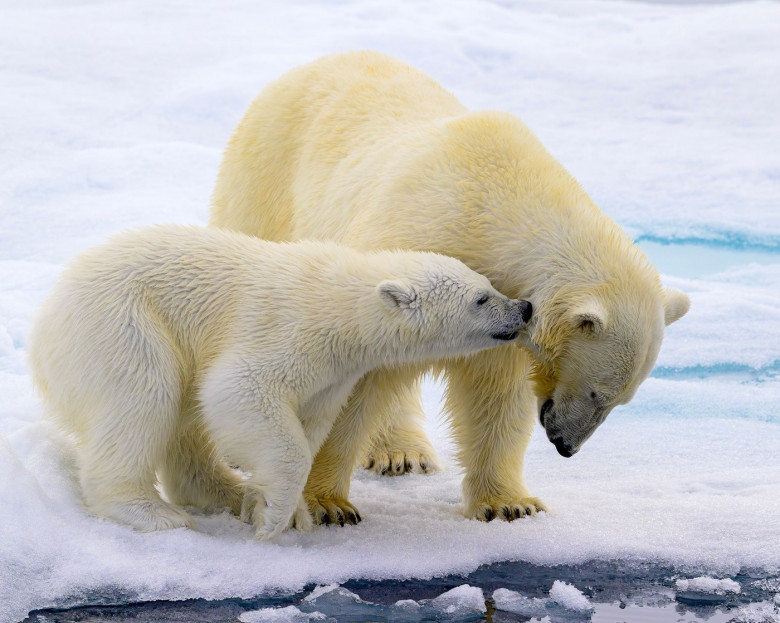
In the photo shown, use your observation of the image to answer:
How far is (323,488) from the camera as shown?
4316 millimetres

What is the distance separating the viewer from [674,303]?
3.99 m

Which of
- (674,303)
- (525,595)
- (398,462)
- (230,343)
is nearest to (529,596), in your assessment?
(525,595)

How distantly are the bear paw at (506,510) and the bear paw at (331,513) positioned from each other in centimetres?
50

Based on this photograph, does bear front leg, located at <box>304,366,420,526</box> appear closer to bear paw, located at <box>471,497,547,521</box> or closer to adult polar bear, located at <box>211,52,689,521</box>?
adult polar bear, located at <box>211,52,689,521</box>

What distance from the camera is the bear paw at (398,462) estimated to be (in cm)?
515

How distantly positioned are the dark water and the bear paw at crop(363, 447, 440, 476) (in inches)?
52.9

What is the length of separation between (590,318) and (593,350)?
17cm

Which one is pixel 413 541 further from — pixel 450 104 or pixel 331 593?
pixel 450 104

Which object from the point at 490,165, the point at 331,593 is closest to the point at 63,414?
the point at 331,593

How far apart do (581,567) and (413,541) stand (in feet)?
1.90

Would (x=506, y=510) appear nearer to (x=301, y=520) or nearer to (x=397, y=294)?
(x=301, y=520)

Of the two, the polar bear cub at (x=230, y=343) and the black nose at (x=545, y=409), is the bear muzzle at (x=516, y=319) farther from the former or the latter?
the black nose at (x=545, y=409)

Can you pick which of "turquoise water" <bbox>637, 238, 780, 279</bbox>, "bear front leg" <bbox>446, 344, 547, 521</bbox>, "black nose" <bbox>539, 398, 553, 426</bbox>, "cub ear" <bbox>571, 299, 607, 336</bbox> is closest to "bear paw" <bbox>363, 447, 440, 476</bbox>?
"bear front leg" <bbox>446, 344, 547, 521</bbox>

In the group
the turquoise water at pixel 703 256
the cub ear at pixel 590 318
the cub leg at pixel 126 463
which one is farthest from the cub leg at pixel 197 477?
the turquoise water at pixel 703 256
